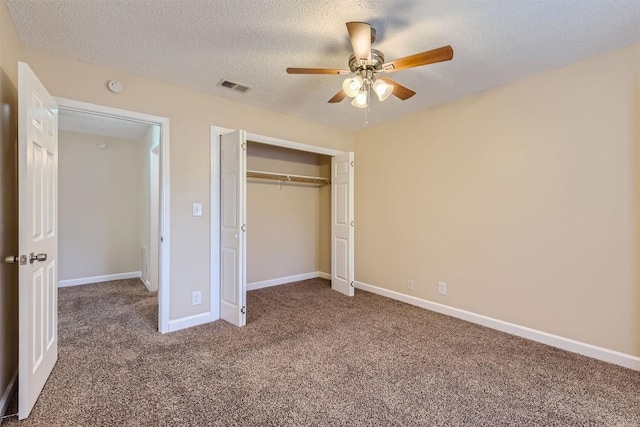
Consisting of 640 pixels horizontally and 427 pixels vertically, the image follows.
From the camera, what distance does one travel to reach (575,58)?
2.50 metres

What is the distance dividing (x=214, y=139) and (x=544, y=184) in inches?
127

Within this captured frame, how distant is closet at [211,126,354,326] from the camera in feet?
10.5

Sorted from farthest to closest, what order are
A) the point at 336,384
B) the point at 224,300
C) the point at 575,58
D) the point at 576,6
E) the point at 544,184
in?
the point at 224,300 → the point at 544,184 → the point at 575,58 → the point at 336,384 → the point at 576,6

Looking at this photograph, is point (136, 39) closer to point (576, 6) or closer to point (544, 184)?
point (576, 6)

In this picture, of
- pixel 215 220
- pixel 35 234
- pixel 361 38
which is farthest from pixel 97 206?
pixel 361 38

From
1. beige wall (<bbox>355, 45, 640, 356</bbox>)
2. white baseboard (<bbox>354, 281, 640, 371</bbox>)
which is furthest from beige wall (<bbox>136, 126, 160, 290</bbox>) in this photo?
white baseboard (<bbox>354, 281, 640, 371</bbox>)

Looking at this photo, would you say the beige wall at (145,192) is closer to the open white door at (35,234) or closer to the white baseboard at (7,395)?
the open white door at (35,234)

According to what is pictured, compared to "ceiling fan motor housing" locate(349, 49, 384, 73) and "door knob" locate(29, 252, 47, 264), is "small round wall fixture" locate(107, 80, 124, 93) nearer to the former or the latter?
"door knob" locate(29, 252, 47, 264)

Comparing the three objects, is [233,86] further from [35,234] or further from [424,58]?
[35,234]

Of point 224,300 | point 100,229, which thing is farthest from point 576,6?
point 100,229

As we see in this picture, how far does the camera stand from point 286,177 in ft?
15.6

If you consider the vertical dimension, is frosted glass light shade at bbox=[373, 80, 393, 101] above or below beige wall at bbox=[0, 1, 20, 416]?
above

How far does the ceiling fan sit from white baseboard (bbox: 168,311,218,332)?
252 centimetres

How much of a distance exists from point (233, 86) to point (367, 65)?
152 centimetres
